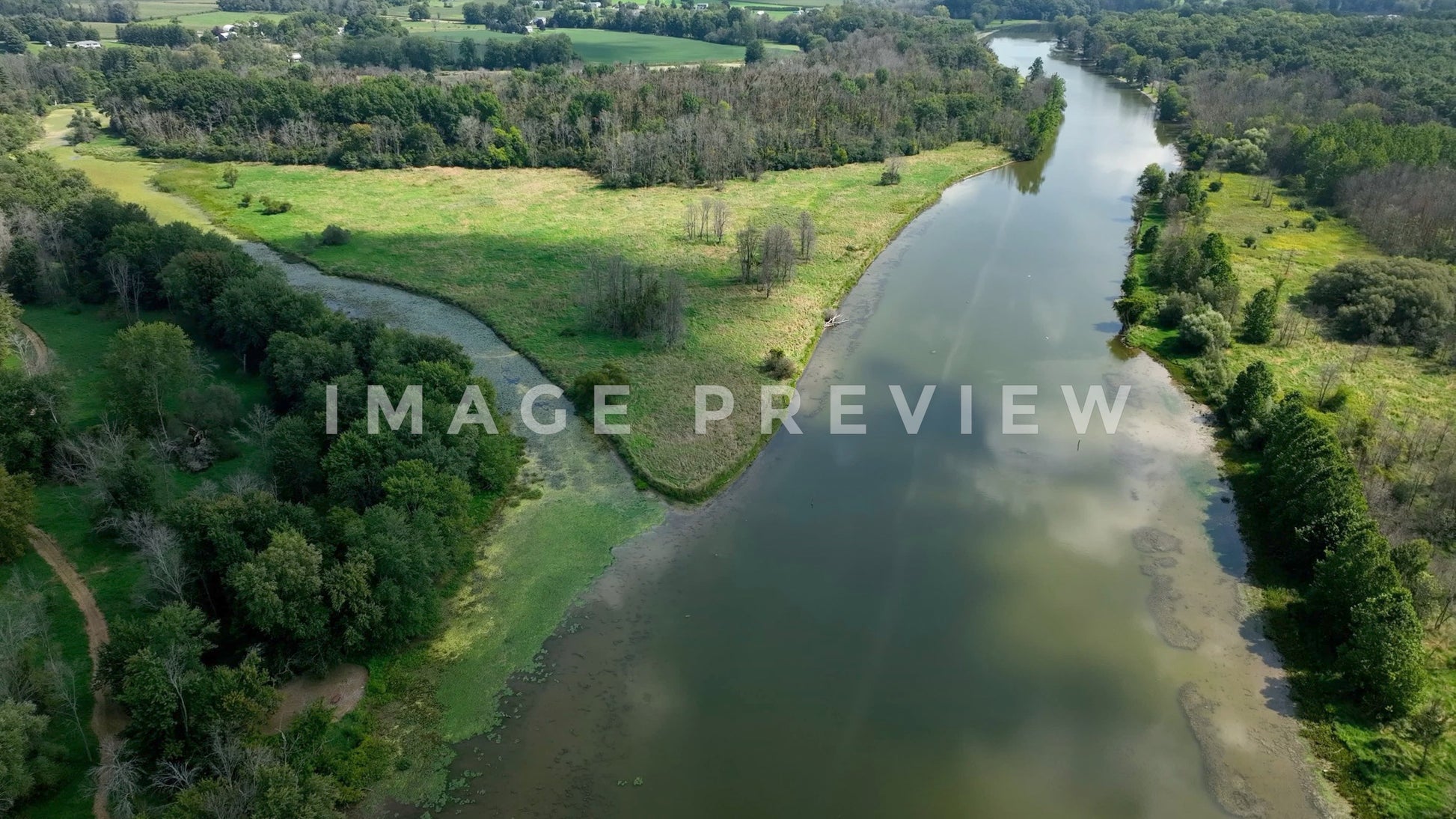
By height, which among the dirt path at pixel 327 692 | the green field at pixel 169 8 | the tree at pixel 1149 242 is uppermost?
the green field at pixel 169 8

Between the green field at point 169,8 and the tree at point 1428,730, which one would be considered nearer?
the tree at point 1428,730

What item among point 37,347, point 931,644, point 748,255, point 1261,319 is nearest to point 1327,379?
point 1261,319

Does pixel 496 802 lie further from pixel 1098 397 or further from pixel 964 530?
pixel 1098 397

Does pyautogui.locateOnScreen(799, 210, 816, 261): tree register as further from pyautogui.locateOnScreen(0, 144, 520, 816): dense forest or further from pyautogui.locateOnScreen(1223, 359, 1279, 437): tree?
pyautogui.locateOnScreen(1223, 359, 1279, 437): tree

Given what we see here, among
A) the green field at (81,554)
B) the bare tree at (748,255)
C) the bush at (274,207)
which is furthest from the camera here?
the bush at (274,207)

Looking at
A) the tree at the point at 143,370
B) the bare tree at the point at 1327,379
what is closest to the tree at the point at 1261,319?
the bare tree at the point at 1327,379

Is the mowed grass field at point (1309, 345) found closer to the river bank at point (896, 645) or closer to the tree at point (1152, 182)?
the tree at point (1152, 182)
